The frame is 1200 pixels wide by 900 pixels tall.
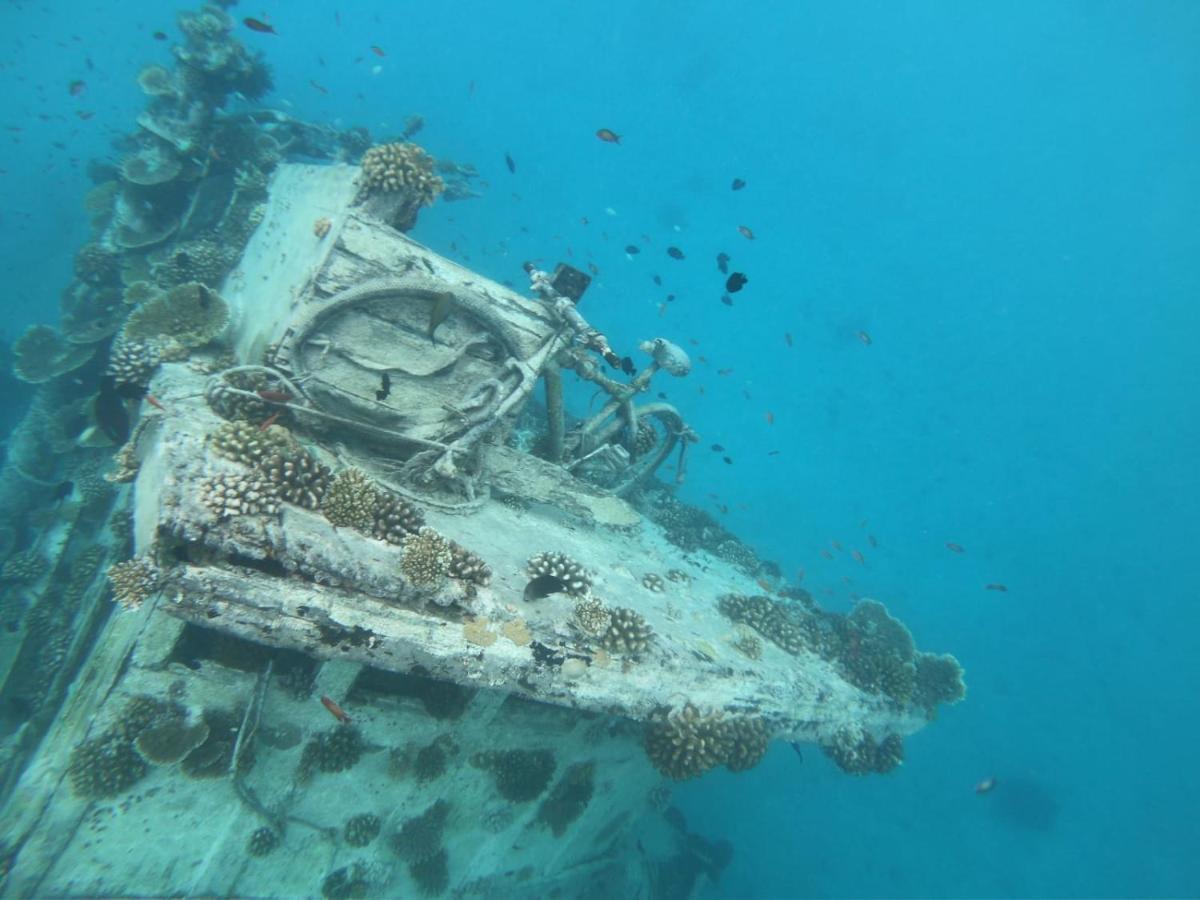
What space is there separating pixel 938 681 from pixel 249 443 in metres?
15.0

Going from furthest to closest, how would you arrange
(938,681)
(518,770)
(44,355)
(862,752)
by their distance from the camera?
1. (938,681)
2. (44,355)
3. (862,752)
4. (518,770)

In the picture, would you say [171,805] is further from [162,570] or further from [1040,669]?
[1040,669]

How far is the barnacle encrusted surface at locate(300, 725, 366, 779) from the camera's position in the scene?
18.9ft

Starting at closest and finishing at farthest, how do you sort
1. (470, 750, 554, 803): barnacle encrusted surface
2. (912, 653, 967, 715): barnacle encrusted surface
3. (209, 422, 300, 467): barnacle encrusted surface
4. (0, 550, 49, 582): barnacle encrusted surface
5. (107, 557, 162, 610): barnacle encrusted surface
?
(107, 557, 162, 610): barnacle encrusted surface → (209, 422, 300, 467): barnacle encrusted surface → (470, 750, 554, 803): barnacle encrusted surface → (0, 550, 49, 582): barnacle encrusted surface → (912, 653, 967, 715): barnacle encrusted surface

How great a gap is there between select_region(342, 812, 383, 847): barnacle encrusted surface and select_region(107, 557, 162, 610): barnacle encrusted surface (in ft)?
12.3

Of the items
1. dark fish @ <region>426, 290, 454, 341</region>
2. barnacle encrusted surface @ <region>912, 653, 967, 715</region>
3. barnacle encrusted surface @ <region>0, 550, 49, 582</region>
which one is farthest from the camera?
barnacle encrusted surface @ <region>912, 653, 967, 715</region>

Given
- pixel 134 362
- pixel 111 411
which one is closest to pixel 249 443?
pixel 111 411

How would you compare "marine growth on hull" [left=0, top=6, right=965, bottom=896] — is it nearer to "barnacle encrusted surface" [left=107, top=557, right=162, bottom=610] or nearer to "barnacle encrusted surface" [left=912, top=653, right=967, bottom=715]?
"barnacle encrusted surface" [left=107, top=557, right=162, bottom=610]

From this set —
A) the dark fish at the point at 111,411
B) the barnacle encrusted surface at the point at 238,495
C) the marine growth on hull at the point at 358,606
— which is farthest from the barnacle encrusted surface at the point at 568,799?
the dark fish at the point at 111,411

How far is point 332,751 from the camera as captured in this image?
5.86 metres

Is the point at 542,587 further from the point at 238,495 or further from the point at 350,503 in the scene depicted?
the point at 238,495

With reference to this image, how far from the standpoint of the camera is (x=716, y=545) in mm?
16250

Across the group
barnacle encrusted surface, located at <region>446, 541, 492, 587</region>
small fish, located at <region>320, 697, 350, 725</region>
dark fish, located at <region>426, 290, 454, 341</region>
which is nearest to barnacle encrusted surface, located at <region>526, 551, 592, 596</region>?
barnacle encrusted surface, located at <region>446, 541, 492, 587</region>

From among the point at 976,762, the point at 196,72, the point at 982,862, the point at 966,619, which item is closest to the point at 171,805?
the point at 196,72
